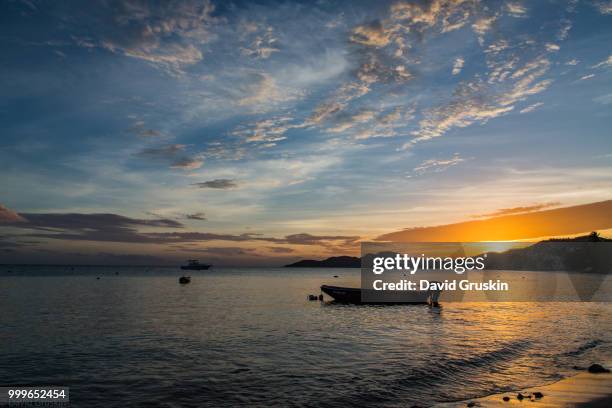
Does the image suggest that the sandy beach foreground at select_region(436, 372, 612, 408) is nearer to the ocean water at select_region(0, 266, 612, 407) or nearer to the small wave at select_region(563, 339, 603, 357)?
the ocean water at select_region(0, 266, 612, 407)

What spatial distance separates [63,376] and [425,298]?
182 feet

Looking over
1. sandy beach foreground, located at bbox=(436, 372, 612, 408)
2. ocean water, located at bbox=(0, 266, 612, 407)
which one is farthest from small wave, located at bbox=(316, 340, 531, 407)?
sandy beach foreground, located at bbox=(436, 372, 612, 408)

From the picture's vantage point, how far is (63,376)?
21.5m

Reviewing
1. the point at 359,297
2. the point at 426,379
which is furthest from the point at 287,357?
the point at 359,297

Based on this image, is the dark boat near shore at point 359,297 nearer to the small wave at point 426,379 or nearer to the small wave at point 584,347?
the small wave at point 584,347

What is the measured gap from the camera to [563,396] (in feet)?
52.8

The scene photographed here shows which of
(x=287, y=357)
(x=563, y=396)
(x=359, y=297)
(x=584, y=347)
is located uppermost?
(x=563, y=396)

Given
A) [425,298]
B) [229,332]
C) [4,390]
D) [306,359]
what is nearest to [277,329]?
[229,332]

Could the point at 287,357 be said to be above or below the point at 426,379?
below

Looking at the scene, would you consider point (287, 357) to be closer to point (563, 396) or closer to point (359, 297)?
point (563, 396)

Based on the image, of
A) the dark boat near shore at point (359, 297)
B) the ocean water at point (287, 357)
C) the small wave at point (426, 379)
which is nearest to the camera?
the small wave at point (426, 379)

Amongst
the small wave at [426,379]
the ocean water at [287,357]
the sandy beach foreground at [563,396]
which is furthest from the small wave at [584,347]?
the sandy beach foreground at [563,396]

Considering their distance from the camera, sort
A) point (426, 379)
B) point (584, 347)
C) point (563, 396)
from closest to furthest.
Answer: point (563, 396)
point (426, 379)
point (584, 347)

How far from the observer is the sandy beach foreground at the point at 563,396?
1498 centimetres
